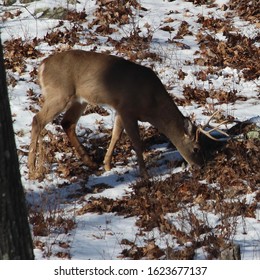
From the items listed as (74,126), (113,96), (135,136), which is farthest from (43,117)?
(135,136)

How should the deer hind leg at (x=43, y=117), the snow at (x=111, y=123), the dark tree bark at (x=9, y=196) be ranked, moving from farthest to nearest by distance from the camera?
the deer hind leg at (x=43, y=117) → the snow at (x=111, y=123) → the dark tree bark at (x=9, y=196)

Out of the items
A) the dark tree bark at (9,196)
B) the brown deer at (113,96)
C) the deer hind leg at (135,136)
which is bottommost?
the dark tree bark at (9,196)

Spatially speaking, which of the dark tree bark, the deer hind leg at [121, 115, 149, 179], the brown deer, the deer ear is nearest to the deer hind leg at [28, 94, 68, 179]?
the brown deer

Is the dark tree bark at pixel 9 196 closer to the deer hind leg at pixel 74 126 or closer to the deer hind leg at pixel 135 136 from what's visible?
the deer hind leg at pixel 135 136

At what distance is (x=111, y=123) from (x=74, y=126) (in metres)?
0.96

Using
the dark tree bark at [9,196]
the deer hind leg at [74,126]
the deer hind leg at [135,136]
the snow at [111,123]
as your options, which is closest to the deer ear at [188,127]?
the snow at [111,123]

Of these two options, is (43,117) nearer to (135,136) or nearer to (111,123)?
(135,136)

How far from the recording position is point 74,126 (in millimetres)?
10867

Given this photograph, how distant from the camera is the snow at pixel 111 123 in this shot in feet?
24.7

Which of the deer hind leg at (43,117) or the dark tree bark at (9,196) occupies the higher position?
the deer hind leg at (43,117)

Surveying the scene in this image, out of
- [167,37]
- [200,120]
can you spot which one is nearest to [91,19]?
[167,37]

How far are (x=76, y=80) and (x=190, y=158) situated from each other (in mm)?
2059

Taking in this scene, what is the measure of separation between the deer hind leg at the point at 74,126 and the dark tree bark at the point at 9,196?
5.23m

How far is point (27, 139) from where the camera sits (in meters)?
11.2
